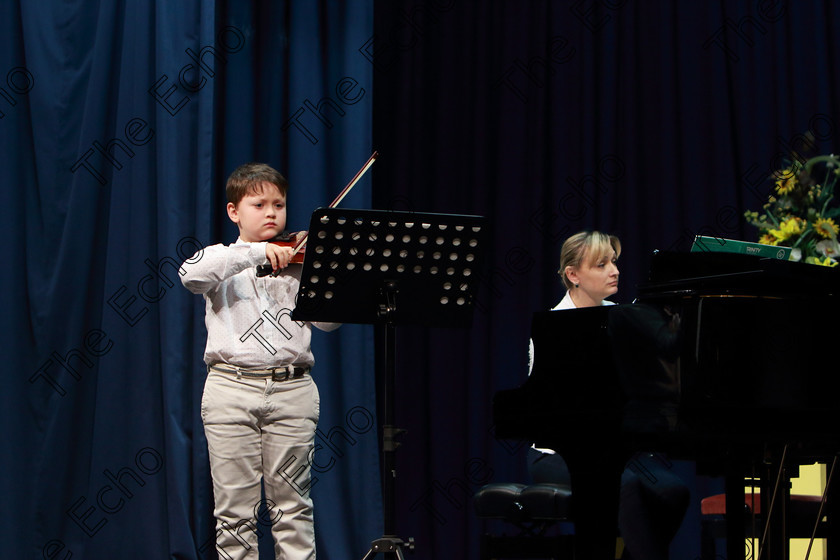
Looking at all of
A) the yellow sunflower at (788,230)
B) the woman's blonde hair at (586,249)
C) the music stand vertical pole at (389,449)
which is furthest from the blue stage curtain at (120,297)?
the yellow sunflower at (788,230)

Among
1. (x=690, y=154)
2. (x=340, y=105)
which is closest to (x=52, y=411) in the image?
(x=340, y=105)

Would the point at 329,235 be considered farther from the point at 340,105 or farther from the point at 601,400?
the point at 340,105

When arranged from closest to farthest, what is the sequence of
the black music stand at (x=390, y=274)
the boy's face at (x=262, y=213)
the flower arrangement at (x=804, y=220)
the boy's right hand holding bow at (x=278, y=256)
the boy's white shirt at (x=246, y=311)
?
the black music stand at (x=390, y=274)
the boy's right hand holding bow at (x=278, y=256)
the boy's white shirt at (x=246, y=311)
the boy's face at (x=262, y=213)
the flower arrangement at (x=804, y=220)

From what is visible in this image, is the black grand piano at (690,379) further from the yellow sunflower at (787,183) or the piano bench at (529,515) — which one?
the yellow sunflower at (787,183)

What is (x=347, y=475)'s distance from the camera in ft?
13.3

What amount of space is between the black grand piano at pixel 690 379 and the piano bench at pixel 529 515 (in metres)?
0.52

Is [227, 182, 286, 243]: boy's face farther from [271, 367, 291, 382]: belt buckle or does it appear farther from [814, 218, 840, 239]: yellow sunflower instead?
[814, 218, 840, 239]: yellow sunflower

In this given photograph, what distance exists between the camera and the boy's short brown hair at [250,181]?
10.4 feet

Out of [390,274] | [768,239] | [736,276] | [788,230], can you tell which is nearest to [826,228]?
[788,230]

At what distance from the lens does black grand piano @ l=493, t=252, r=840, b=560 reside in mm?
2297

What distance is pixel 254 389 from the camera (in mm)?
3064

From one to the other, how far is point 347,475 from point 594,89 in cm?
222

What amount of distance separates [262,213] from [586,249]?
4.06 feet

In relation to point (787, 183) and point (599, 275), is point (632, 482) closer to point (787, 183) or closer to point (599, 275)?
point (599, 275)
